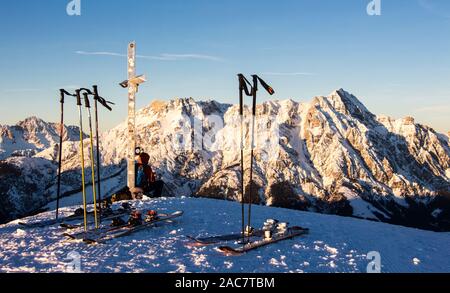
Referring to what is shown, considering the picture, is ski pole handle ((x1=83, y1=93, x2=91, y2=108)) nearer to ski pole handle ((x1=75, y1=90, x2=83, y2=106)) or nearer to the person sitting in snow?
ski pole handle ((x1=75, y1=90, x2=83, y2=106))

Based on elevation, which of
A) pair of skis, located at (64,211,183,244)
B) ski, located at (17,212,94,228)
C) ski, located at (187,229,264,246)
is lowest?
ski, located at (17,212,94,228)

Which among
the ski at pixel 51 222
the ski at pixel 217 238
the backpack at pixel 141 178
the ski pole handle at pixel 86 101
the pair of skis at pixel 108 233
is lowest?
the ski at pixel 51 222

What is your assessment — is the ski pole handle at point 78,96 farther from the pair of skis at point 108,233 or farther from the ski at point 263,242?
the ski at point 263,242

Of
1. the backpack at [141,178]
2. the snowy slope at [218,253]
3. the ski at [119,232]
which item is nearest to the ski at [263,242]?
the snowy slope at [218,253]

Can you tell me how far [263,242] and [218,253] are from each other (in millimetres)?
2885

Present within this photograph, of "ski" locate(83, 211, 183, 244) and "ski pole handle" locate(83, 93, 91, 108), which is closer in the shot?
"ski" locate(83, 211, 183, 244)

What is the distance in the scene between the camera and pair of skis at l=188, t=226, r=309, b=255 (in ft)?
74.0

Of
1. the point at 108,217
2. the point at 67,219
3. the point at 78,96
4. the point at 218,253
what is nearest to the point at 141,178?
the point at 108,217

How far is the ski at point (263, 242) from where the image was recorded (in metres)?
22.4

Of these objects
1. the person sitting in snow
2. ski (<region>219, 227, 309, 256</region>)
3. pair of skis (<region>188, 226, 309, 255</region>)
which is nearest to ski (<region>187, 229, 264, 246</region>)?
pair of skis (<region>188, 226, 309, 255</region>)

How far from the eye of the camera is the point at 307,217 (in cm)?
3484

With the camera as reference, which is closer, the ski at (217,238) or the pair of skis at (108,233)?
the ski at (217,238)

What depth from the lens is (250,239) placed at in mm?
25234
